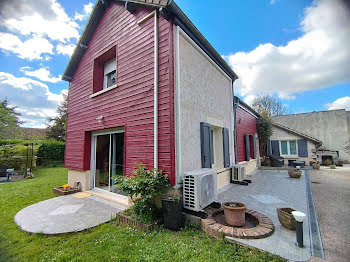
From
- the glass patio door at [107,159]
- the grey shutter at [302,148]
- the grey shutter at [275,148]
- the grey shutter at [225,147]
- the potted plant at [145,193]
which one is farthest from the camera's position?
the grey shutter at [275,148]

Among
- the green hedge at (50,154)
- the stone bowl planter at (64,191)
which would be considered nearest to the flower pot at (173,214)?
the stone bowl planter at (64,191)

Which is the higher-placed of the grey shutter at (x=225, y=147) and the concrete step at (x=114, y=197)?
the grey shutter at (x=225, y=147)

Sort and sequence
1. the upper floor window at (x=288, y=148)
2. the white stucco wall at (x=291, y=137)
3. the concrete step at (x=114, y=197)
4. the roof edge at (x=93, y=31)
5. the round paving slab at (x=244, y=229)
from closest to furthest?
the round paving slab at (x=244, y=229)
the roof edge at (x=93, y=31)
the concrete step at (x=114, y=197)
the white stucco wall at (x=291, y=137)
the upper floor window at (x=288, y=148)

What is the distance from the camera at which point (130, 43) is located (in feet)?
17.1

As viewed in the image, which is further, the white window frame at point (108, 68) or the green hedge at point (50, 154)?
the green hedge at point (50, 154)

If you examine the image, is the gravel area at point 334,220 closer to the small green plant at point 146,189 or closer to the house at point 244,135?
the small green plant at point 146,189

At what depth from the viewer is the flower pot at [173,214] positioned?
3.32m

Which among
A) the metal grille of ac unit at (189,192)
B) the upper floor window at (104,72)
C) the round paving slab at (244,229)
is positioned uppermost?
the upper floor window at (104,72)

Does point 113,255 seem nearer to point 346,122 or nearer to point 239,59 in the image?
point 239,59

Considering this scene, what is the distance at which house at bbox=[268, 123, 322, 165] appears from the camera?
13875 mm

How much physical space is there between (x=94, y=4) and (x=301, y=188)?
37.6 ft

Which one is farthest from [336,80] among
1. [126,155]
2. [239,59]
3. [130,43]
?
[239,59]

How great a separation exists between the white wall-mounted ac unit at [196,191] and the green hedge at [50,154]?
1683cm

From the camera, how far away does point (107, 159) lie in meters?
6.09
